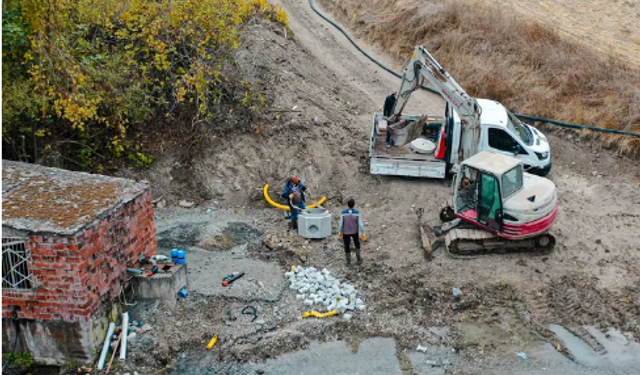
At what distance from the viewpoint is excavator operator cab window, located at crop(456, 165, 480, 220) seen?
13.8 meters

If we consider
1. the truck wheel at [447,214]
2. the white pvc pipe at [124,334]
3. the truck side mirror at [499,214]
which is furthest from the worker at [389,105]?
the white pvc pipe at [124,334]

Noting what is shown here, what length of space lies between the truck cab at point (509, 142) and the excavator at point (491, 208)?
54 centimetres

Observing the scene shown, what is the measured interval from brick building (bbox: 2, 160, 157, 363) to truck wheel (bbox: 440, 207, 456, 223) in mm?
6739

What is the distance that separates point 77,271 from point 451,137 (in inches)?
363

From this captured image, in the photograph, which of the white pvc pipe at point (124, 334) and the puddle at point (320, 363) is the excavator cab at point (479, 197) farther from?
A: the white pvc pipe at point (124, 334)

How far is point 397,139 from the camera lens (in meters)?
16.8

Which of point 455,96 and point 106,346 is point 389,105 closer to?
point 455,96

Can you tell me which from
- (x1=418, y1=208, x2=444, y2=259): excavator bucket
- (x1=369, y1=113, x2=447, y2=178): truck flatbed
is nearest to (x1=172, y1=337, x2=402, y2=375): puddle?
(x1=418, y1=208, x2=444, y2=259): excavator bucket

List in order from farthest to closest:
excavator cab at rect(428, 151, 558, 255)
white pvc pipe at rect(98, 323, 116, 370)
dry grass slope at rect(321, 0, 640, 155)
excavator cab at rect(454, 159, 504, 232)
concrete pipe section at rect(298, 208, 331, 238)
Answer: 1. dry grass slope at rect(321, 0, 640, 155)
2. concrete pipe section at rect(298, 208, 331, 238)
3. excavator cab at rect(454, 159, 504, 232)
4. excavator cab at rect(428, 151, 558, 255)
5. white pvc pipe at rect(98, 323, 116, 370)

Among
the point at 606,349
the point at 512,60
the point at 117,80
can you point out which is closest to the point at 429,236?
the point at 606,349

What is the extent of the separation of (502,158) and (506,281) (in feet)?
8.56

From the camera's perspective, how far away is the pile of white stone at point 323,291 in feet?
40.2

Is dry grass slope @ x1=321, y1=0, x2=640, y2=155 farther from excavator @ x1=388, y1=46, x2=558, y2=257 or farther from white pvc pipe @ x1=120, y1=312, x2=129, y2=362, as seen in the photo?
white pvc pipe @ x1=120, y1=312, x2=129, y2=362

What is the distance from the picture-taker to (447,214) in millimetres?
14625
